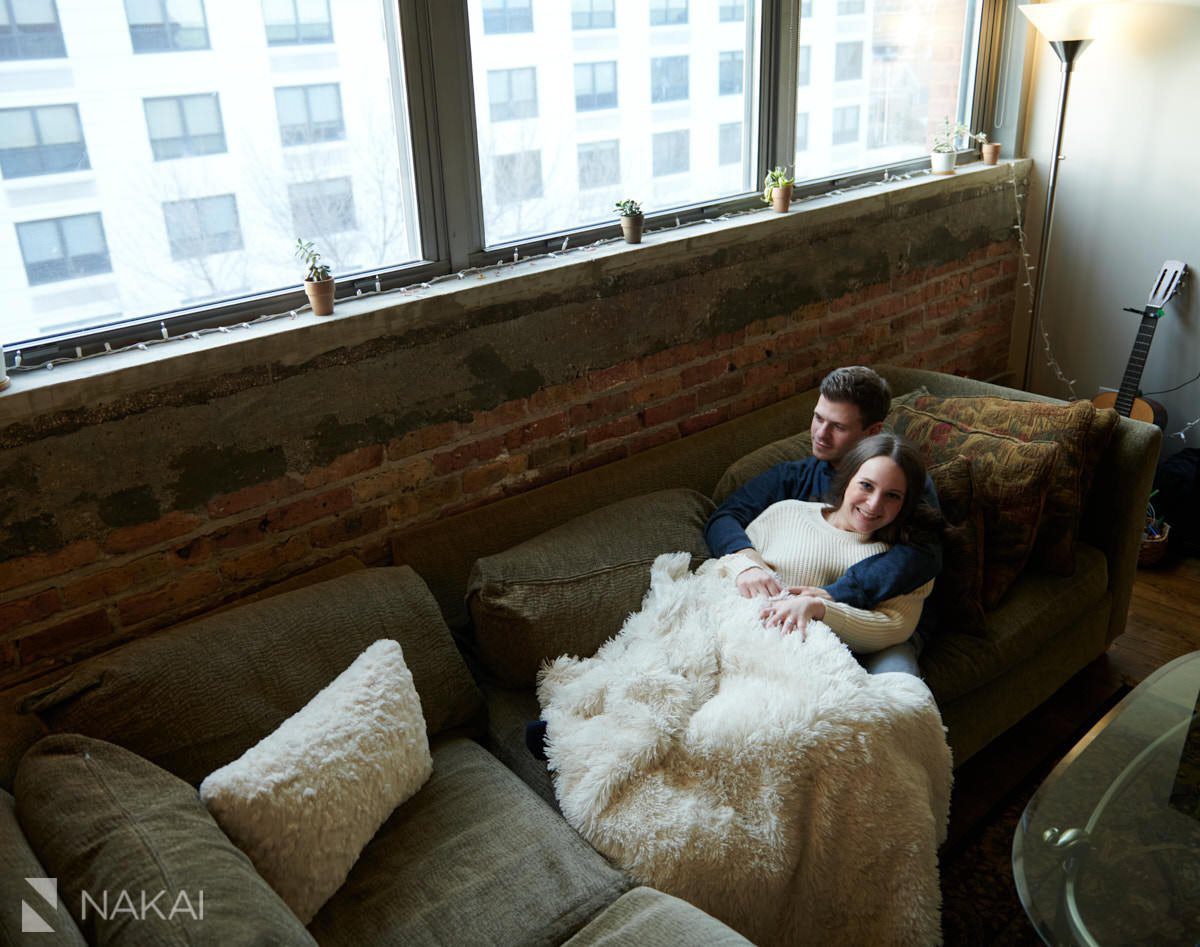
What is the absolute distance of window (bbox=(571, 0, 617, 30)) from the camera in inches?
97.5

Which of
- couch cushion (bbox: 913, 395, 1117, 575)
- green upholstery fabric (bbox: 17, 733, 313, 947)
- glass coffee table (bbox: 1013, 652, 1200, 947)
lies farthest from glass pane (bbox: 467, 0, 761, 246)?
glass coffee table (bbox: 1013, 652, 1200, 947)

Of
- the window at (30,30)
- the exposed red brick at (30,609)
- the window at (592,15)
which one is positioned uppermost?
the window at (592,15)

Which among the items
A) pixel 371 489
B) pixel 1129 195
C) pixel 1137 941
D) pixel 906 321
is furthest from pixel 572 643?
pixel 1129 195

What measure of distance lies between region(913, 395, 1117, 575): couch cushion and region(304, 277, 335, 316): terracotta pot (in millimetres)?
1686

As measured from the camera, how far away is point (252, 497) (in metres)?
2.10

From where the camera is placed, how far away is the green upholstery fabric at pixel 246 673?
66.3 inches

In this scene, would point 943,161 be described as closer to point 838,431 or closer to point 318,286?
point 838,431

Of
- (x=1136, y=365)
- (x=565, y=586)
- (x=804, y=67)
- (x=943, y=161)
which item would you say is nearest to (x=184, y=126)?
(x=565, y=586)

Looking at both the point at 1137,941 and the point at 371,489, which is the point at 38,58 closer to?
the point at 371,489

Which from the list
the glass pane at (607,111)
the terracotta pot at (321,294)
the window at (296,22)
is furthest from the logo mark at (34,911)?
the glass pane at (607,111)

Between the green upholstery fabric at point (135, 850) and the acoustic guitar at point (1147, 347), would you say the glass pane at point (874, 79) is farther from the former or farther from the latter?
the green upholstery fabric at point (135, 850)

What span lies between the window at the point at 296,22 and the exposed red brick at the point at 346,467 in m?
0.87

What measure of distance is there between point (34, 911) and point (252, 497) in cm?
98

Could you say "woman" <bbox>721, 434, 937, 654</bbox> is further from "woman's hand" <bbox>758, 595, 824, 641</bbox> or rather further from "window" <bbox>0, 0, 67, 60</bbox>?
"window" <bbox>0, 0, 67, 60</bbox>
